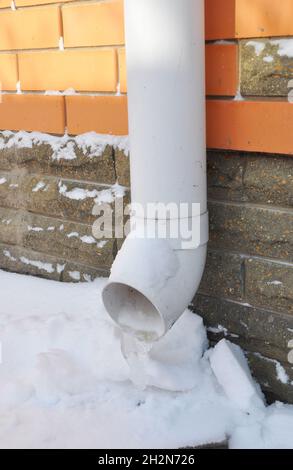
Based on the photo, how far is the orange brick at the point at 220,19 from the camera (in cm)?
200

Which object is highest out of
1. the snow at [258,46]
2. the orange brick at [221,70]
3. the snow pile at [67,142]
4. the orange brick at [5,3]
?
the orange brick at [5,3]

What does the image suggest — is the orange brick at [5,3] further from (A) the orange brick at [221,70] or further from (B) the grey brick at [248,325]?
(B) the grey brick at [248,325]

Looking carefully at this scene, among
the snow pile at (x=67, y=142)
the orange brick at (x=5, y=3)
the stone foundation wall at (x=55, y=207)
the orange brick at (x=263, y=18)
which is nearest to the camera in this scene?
the orange brick at (x=263, y=18)

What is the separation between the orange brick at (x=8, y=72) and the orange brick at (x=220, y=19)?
1.05 meters

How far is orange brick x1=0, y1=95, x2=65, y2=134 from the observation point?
2627 mm

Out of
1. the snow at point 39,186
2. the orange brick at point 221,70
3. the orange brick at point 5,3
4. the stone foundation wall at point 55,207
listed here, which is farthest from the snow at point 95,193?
the orange brick at point 5,3

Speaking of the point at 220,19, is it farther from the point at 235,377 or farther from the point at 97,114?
the point at 235,377

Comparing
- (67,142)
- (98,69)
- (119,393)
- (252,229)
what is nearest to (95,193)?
(67,142)

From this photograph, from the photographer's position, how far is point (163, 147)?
1979 millimetres

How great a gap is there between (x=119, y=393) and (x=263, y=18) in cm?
130

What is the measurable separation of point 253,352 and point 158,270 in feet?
1.70

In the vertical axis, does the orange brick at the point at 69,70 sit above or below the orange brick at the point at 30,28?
below

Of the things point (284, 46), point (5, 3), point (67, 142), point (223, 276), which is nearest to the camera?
point (284, 46)

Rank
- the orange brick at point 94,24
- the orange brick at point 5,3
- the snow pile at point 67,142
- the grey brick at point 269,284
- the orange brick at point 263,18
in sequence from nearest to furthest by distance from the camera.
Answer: the orange brick at point 263,18, the grey brick at point 269,284, the orange brick at point 94,24, the snow pile at point 67,142, the orange brick at point 5,3
